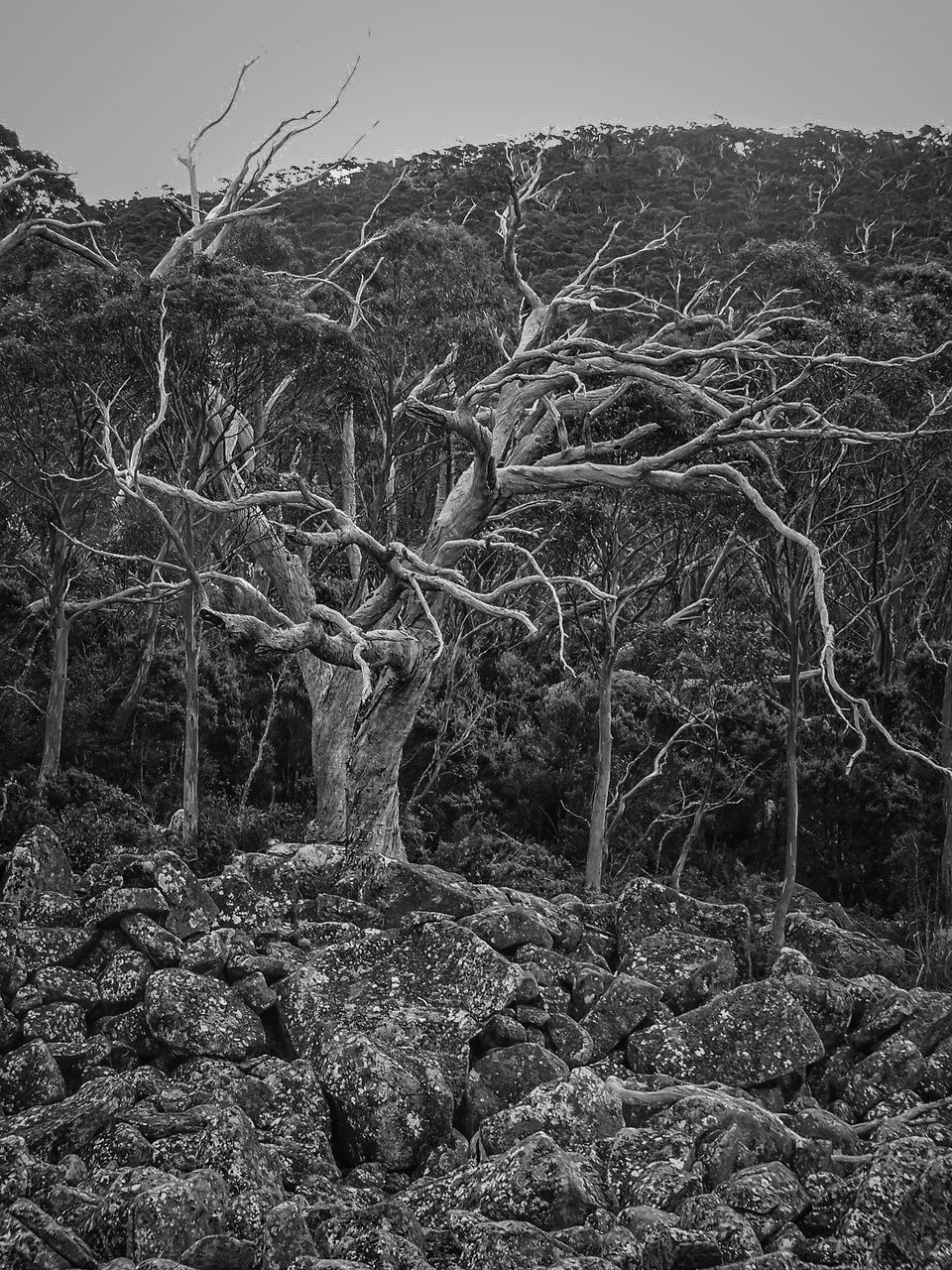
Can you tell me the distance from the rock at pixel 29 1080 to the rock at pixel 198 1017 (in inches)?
26.6

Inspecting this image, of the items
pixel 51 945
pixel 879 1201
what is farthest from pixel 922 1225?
pixel 51 945

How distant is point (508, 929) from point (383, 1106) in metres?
2.58

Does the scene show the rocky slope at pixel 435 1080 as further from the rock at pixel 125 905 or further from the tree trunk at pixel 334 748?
the tree trunk at pixel 334 748

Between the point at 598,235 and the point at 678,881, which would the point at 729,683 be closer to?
the point at 678,881

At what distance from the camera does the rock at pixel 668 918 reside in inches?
411

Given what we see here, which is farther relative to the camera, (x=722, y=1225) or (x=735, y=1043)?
(x=735, y=1043)

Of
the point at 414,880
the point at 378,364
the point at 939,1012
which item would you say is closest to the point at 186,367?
the point at 378,364

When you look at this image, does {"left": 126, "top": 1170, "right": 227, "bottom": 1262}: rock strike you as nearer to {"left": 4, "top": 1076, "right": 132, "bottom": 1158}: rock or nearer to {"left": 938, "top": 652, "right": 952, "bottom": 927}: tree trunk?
A: {"left": 4, "top": 1076, "right": 132, "bottom": 1158}: rock

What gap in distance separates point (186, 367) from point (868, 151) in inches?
1802

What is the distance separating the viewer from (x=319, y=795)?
53.4ft

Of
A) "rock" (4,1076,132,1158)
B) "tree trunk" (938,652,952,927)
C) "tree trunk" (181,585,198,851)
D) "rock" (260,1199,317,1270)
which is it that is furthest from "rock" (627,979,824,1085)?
"tree trunk" (181,585,198,851)

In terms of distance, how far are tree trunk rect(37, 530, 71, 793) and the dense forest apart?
87 mm

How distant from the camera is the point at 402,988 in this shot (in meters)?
8.77

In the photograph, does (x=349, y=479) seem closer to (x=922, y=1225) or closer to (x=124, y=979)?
(x=124, y=979)
